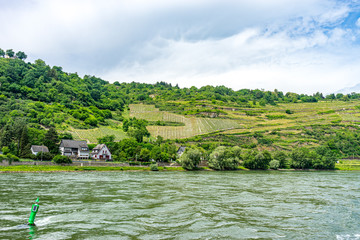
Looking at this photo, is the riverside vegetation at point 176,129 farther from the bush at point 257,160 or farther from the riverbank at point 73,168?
the riverbank at point 73,168

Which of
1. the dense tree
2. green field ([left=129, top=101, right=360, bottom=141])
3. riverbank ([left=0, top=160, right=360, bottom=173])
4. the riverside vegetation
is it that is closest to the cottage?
the riverside vegetation

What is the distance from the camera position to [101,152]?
100 meters

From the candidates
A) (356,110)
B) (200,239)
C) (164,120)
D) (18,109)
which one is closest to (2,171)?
(200,239)

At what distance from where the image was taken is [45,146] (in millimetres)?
83938

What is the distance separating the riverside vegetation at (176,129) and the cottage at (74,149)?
336 centimetres

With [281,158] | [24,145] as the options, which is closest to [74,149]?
[24,145]

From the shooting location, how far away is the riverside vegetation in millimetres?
87938

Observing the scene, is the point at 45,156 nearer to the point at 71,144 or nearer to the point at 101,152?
the point at 71,144

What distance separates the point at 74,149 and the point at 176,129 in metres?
59.7

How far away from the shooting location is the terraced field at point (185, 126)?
140500mm

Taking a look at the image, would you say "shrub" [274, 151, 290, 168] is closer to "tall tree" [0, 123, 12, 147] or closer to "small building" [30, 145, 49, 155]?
"small building" [30, 145, 49, 155]

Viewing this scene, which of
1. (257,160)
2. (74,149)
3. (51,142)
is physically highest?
(51,142)

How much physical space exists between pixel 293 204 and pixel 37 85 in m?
174

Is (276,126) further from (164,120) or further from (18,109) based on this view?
(18,109)
